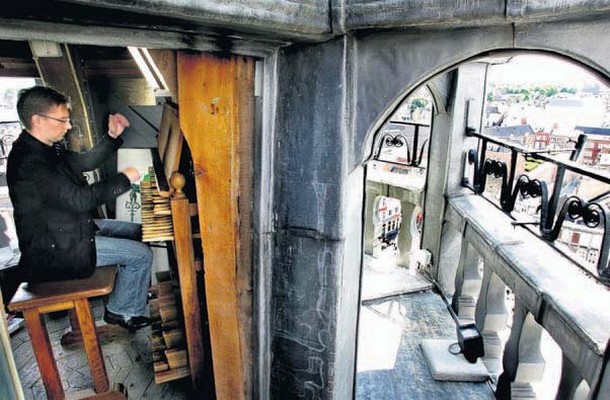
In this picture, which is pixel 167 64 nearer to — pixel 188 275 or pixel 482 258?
pixel 188 275

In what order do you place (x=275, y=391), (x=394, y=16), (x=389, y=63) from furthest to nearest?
1. (x=275, y=391)
2. (x=389, y=63)
3. (x=394, y=16)

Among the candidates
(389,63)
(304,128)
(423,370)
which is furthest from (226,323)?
(423,370)

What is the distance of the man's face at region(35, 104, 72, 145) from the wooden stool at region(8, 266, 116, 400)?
40.2 inches

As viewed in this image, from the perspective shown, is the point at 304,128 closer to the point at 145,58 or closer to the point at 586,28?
the point at 586,28

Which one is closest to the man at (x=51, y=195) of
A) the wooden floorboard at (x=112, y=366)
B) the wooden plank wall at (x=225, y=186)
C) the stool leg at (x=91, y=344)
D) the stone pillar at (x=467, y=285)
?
the stool leg at (x=91, y=344)

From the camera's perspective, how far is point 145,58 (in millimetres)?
3182

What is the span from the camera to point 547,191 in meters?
3.83

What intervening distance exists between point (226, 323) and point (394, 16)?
200 centimetres

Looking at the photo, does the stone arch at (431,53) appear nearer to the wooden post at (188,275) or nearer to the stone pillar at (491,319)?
the wooden post at (188,275)

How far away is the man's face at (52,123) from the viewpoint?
8.28 feet

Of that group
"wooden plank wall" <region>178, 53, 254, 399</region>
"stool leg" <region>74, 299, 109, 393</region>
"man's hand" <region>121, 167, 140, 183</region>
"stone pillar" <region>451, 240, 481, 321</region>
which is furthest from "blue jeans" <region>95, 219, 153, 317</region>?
"stone pillar" <region>451, 240, 481, 321</region>

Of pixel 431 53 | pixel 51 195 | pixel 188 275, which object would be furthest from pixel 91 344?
pixel 431 53

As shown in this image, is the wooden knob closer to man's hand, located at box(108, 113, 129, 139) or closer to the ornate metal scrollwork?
man's hand, located at box(108, 113, 129, 139)

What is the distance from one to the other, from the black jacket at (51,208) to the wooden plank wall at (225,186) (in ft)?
2.89
